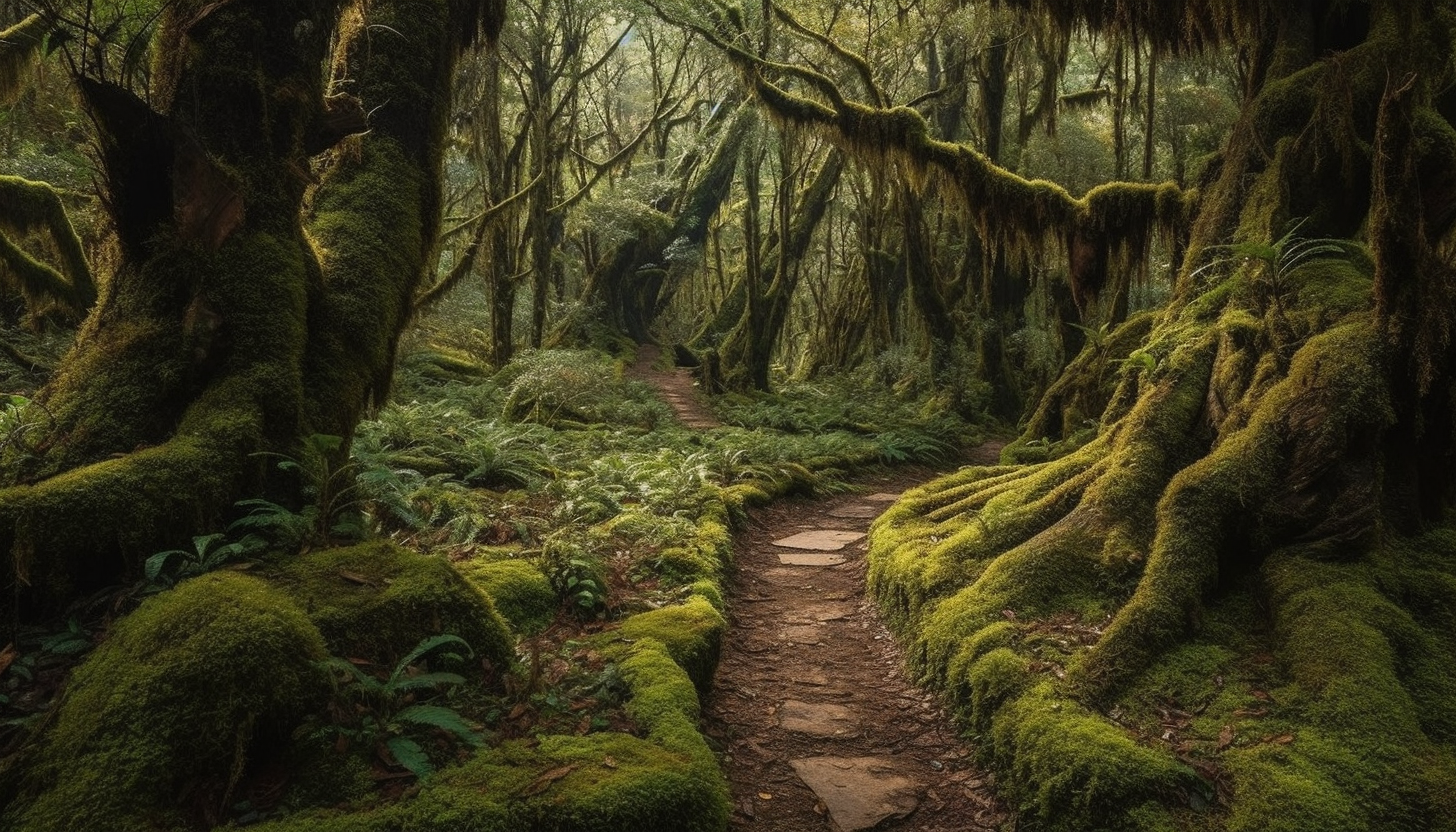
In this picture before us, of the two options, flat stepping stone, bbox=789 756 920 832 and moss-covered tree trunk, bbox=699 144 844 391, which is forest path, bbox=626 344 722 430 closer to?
moss-covered tree trunk, bbox=699 144 844 391

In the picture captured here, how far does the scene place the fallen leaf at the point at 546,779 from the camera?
315 centimetres

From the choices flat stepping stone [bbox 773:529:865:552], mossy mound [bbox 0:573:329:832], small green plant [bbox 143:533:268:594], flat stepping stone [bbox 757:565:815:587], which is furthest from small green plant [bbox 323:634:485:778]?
flat stepping stone [bbox 773:529:865:552]

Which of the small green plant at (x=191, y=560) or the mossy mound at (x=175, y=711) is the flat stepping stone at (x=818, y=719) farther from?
the small green plant at (x=191, y=560)

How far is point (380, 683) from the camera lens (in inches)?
139

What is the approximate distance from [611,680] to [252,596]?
5.77 ft

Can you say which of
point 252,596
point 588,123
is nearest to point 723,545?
point 252,596

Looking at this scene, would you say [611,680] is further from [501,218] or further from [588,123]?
[588,123]

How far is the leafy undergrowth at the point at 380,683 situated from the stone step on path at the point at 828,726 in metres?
0.44

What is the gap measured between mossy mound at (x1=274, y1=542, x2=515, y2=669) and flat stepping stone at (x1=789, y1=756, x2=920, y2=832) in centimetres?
179

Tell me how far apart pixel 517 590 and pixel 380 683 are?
5.78ft

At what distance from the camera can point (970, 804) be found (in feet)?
13.5

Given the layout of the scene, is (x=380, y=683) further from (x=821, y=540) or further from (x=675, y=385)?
(x=675, y=385)

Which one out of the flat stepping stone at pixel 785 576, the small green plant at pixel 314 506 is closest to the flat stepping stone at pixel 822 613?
the flat stepping stone at pixel 785 576

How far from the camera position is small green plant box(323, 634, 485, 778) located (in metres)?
3.26
